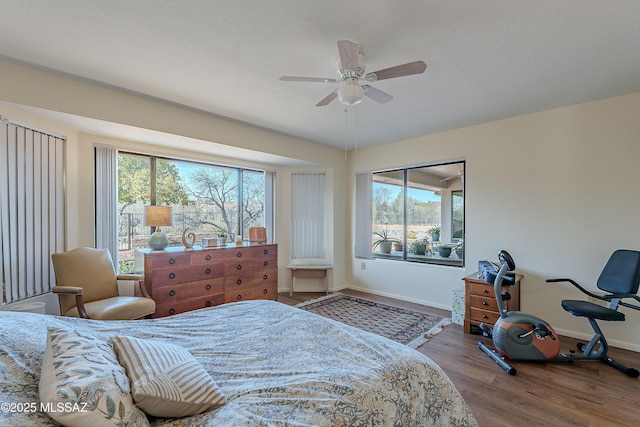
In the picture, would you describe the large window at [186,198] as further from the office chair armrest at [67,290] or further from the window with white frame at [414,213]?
the window with white frame at [414,213]

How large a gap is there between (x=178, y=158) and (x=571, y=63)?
14.6 ft

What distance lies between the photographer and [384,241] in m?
5.13

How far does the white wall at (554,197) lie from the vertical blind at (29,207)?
4.80 meters

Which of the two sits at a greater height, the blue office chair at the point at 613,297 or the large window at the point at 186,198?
the large window at the point at 186,198

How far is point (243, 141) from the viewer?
384 centimetres

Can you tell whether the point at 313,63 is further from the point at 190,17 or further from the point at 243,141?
the point at 243,141

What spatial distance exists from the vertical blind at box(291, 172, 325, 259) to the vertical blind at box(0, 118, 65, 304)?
3.19 metres

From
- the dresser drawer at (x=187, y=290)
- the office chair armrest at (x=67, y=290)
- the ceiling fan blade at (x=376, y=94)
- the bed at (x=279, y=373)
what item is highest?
the ceiling fan blade at (x=376, y=94)

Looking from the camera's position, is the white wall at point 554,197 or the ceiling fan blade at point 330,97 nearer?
the ceiling fan blade at point 330,97

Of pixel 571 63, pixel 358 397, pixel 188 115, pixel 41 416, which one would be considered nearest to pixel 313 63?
pixel 188 115

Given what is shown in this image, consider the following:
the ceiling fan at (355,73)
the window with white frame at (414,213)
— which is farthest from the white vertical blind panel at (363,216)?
the ceiling fan at (355,73)

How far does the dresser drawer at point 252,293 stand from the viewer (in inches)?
149

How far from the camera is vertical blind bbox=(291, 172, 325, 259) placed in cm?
521

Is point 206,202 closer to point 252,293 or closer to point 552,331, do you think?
point 252,293
